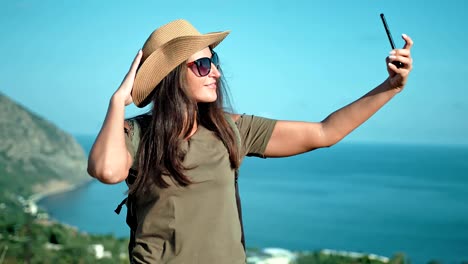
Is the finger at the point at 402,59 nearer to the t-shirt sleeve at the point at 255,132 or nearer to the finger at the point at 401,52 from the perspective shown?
the finger at the point at 401,52

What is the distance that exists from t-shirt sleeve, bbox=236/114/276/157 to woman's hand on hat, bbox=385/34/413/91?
1.20 ft

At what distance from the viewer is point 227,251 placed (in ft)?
6.48

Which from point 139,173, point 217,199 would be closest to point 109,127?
point 139,173

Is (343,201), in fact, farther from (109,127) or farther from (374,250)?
(109,127)

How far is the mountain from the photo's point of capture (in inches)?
977

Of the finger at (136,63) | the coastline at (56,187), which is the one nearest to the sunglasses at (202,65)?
the finger at (136,63)

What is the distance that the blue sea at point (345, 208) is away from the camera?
133 feet

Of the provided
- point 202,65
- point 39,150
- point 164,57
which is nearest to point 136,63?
point 164,57

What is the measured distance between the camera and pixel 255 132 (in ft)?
7.11

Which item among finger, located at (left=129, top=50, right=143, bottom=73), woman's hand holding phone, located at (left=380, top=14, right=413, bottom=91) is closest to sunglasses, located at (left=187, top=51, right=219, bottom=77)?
finger, located at (left=129, top=50, right=143, bottom=73)

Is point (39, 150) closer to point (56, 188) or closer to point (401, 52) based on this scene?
point (56, 188)

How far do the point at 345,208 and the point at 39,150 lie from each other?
33.3 meters

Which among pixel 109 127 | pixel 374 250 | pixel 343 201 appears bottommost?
pixel 109 127

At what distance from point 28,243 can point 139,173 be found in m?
3.37
